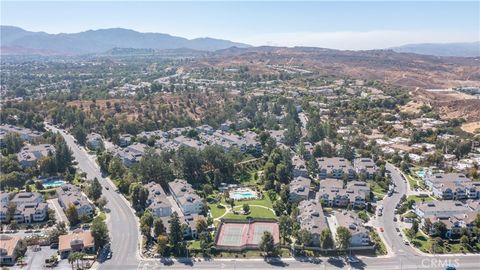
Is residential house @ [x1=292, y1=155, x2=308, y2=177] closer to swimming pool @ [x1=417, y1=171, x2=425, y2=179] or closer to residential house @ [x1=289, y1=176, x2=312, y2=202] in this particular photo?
residential house @ [x1=289, y1=176, x2=312, y2=202]

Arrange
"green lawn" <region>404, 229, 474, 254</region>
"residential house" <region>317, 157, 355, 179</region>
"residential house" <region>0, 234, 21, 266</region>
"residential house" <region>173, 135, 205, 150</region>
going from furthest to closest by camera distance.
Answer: "residential house" <region>173, 135, 205, 150</region> → "residential house" <region>317, 157, 355, 179</region> → "green lawn" <region>404, 229, 474, 254</region> → "residential house" <region>0, 234, 21, 266</region>

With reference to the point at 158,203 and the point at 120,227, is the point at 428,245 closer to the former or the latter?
the point at 158,203

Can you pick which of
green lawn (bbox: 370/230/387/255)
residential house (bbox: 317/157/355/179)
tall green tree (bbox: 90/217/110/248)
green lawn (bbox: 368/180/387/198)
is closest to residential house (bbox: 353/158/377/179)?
residential house (bbox: 317/157/355/179)

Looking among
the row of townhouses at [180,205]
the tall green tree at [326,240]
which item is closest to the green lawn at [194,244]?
the row of townhouses at [180,205]

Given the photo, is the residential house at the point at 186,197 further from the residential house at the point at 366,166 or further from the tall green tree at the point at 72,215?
the residential house at the point at 366,166

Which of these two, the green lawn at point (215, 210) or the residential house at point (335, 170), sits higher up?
the residential house at point (335, 170)

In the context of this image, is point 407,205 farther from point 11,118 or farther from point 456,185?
point 11,118

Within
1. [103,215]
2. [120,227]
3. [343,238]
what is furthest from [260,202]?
[103,215]

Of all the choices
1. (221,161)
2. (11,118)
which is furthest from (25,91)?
(221,161)
